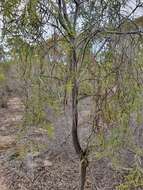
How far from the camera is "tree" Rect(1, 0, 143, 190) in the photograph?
8.05ft

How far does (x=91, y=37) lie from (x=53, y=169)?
3.08m

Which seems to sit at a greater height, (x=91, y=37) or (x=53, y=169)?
(x=91, y=37)

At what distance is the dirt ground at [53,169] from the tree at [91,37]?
5.39ft

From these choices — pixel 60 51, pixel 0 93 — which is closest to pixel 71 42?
pixel 60 51

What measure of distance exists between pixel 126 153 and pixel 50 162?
1.37 metres

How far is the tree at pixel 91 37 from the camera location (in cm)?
246

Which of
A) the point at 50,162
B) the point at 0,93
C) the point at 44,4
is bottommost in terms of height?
the point at 50,162

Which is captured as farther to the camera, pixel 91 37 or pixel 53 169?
pixel 53 169

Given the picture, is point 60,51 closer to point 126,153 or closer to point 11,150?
point 126,153

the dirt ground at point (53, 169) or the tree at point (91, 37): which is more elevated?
the tree at point (91, 37)

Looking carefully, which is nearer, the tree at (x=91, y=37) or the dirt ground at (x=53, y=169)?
the tree at (x=91, y=37)

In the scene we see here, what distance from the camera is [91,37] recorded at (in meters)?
2.53

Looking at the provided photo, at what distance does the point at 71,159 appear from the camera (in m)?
5.35

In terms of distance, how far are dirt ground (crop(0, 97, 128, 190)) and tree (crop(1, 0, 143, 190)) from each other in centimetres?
164
